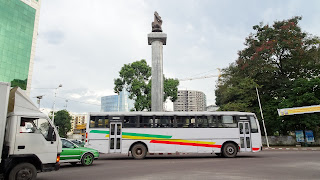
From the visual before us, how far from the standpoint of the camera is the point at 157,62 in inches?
1007

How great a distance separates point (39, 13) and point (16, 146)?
51.1 metres

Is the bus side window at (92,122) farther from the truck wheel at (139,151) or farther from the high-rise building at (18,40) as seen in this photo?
the high-rise building at (18,40)

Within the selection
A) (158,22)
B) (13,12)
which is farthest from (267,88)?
(13,12)

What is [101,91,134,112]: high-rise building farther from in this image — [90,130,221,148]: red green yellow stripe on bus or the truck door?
the truck door

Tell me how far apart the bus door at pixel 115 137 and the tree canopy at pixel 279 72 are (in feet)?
68.8

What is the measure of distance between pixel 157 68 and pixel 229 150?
13.3 meters

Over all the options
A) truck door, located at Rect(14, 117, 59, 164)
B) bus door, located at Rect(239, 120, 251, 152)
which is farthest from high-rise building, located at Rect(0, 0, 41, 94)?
bus door, located at Rect(239, 120, 251, 152)

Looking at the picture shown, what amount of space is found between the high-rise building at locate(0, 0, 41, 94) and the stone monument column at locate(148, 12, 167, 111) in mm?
30826

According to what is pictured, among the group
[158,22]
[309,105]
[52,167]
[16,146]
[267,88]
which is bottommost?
[52,167]

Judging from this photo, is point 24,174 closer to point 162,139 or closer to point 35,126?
point 35,126

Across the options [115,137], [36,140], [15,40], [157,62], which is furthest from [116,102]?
[36,140]

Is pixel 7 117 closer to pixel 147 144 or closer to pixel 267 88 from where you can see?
pixel 147 144

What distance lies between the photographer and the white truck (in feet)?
22.0

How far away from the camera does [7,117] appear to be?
23.4ft
